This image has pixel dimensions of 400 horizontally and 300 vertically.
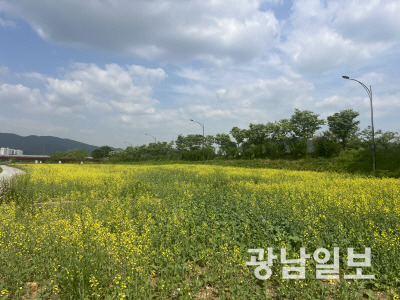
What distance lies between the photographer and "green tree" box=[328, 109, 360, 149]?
3794cm

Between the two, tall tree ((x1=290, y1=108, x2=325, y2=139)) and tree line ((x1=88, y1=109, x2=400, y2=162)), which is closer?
tree line ((x1=88, y1=109, x2=400, y2=162))

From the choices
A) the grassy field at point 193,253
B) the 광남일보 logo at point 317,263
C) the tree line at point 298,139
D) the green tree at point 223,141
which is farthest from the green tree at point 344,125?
the 광남일보 logo at point 317,263

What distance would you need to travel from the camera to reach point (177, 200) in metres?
9.01

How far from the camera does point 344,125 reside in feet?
125

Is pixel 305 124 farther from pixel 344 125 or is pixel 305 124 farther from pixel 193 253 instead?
pixel 193 253

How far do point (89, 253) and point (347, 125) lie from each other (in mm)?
42927

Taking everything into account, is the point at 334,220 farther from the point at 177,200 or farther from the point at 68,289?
the point at 68,289

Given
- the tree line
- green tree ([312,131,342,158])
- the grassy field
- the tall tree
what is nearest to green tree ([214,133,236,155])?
the tree line

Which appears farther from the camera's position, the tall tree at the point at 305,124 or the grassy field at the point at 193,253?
the tall tree at the point at 305,124

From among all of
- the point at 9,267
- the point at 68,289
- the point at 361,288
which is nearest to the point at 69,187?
the point at 9,267

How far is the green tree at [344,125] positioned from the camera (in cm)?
3794

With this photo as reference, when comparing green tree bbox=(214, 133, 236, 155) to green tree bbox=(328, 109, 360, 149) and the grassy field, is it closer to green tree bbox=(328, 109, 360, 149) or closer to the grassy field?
green tree bbox=(328, 109, 360, 149)

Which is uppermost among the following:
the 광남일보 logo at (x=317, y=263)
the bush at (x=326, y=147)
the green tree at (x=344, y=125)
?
the green tree at (x=344, y=125)

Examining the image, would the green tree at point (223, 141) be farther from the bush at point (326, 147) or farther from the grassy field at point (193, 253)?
the grassy field at point (193, 253)
